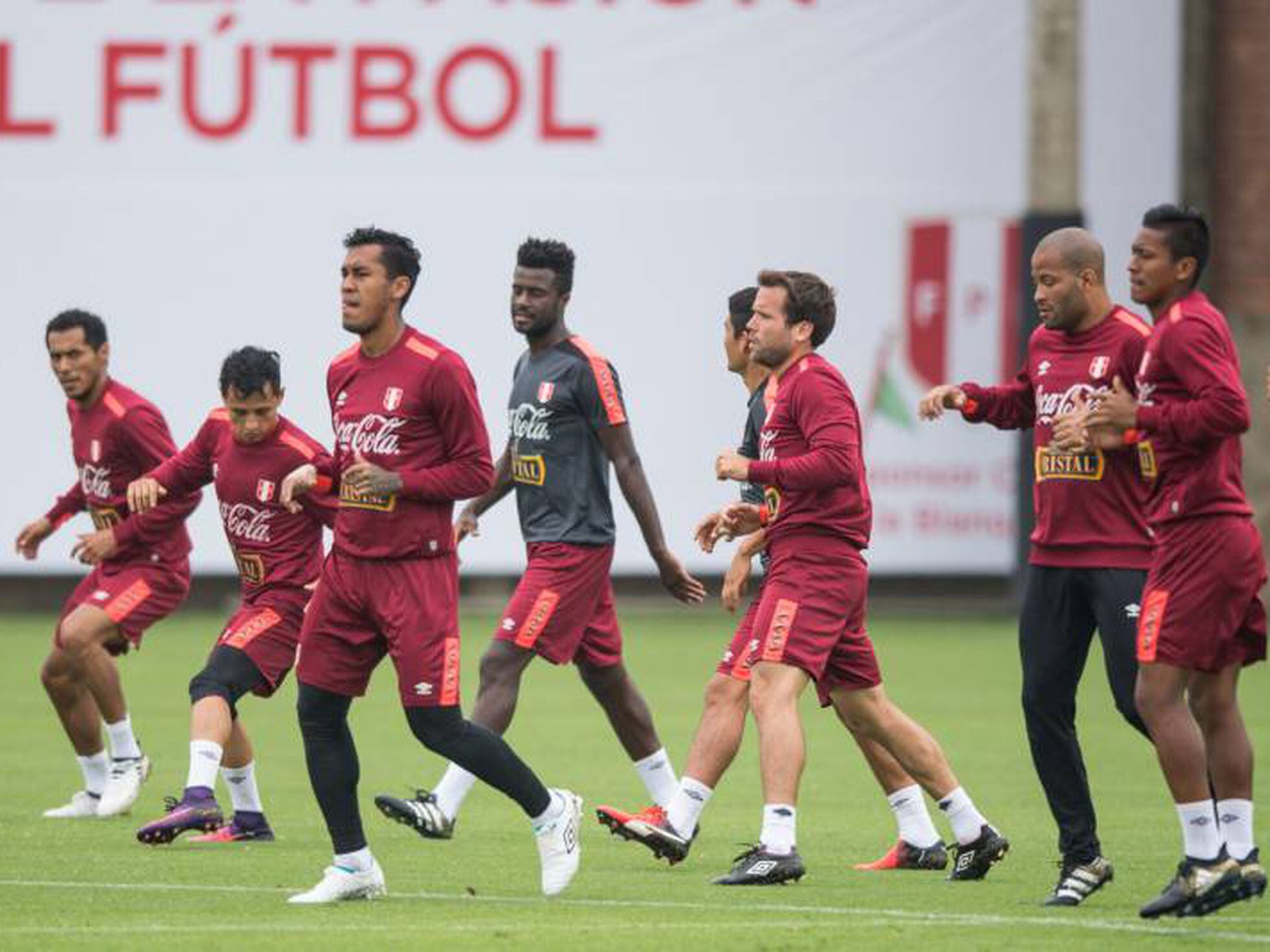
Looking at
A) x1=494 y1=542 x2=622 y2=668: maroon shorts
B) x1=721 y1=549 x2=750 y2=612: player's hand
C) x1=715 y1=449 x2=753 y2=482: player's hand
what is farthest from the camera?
x1=494 y1=542 x2=622 y2=668: maroon shorts

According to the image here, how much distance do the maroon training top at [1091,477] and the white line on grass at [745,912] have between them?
1351 millimetres

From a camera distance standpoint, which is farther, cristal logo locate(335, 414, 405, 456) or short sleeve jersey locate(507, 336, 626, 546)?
short sleeve jersey locate(507, 336, 626, 546)

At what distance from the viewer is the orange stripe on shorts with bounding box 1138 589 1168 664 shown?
29.3 feet

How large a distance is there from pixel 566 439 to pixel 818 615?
2270mm

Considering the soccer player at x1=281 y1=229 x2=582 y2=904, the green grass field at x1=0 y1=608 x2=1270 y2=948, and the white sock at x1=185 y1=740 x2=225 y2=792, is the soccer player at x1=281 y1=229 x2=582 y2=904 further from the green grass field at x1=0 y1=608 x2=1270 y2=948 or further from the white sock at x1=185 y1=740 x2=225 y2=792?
the white sock at x1=185 y1=740 x2=225 y2=792

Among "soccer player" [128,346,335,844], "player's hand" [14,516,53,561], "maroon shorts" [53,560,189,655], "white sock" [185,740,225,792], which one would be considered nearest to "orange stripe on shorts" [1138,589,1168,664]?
"soccer player" [128,346,335,844]

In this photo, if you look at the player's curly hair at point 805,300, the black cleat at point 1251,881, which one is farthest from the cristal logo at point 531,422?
the black cleat at point 1251,881

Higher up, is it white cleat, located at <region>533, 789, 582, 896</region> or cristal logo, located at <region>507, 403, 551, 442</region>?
cristal logo, located at <region>507, 403, 551, 442</region>

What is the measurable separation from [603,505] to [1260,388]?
18448 mm

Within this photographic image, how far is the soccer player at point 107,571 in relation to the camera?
12727 mm

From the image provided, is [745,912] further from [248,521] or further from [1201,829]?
[248,521]

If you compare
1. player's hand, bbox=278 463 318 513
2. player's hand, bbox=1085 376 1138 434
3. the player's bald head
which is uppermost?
the player's bald head

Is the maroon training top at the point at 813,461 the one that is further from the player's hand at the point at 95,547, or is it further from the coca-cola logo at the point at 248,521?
the player's hand at the point at 95,547

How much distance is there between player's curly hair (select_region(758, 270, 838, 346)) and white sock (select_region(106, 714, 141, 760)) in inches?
170
